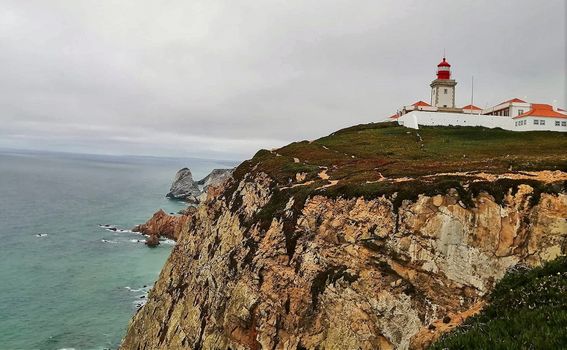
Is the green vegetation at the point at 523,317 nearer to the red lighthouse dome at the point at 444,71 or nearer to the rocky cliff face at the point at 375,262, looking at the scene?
the rocky cliff face at the point at 375,262

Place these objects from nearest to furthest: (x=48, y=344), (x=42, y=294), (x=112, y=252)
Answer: (x=48, y=344), (x=42, y=294), (x=112, y=252)

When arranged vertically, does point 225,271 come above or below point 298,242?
below

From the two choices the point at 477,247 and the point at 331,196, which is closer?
the point at 477,247

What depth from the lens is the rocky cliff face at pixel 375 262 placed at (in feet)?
77.3

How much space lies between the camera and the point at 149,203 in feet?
552

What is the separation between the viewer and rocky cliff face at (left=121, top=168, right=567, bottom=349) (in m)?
23.5

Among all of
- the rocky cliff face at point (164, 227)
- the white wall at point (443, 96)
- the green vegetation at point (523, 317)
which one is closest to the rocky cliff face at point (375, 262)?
the green vegetation at point (523, 317)

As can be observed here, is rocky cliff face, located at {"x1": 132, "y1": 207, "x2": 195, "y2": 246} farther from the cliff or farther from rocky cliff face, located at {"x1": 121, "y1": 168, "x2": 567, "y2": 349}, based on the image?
rocky cliff face, located at {"x1": 121, "y1": 168, "x2": 567, "y2": 349}

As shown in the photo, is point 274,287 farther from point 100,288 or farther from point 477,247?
point 100,288

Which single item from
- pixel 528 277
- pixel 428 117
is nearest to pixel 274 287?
pixel 528 277

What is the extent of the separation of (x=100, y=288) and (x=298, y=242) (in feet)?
172

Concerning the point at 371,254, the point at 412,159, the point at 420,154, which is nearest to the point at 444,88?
the point at 420,154

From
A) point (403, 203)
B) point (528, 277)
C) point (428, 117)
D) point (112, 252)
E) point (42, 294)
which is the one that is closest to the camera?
point (528, 277)

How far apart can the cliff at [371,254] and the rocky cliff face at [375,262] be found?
64 mm
